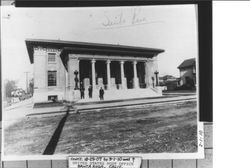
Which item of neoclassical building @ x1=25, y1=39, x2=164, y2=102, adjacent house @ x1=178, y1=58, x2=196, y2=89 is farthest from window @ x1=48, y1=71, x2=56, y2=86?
adjacent house @ x1=178, y1=58, x2=196, y2=89

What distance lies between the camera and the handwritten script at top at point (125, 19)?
1375mm

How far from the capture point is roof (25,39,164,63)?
1369 millimetres

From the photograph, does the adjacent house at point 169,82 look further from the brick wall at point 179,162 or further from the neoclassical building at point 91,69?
the brick wall at point 179,162

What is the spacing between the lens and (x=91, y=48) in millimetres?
1392

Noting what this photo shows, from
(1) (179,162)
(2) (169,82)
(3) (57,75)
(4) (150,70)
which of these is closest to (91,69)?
(3) (57,75)

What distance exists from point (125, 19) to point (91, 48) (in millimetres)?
235

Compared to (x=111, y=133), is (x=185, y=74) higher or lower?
higher

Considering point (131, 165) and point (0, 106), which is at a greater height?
point (0, 106)

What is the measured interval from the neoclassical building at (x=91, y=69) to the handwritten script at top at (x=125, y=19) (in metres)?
0.11

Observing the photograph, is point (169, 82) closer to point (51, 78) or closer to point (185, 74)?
point (185, 74)
